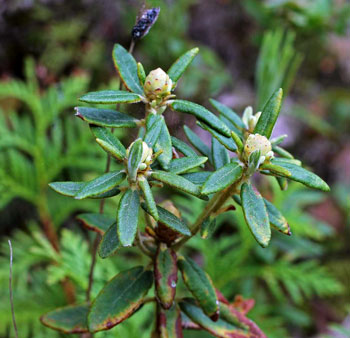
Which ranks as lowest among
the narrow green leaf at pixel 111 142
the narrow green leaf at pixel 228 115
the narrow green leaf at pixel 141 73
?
the narrow green leaf at pixel 111 142

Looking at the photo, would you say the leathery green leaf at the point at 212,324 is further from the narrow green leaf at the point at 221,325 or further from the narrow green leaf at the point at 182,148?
the narrow green leaf at the point at 182,148

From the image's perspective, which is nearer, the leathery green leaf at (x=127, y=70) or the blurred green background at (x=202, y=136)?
the leathery green leaf at (x=127, y=70)

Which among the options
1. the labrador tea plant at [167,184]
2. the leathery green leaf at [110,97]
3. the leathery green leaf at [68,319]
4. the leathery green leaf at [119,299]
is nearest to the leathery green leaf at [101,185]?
the labrador tea plant at [167,184]

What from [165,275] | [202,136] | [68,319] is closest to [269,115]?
[165,275]

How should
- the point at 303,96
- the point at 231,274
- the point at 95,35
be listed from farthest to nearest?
the point at 303,96 < the point at 95,35 < the point at 231,274

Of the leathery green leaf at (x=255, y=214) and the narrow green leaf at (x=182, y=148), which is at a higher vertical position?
the narrow green leaf at (x=182, y=148)

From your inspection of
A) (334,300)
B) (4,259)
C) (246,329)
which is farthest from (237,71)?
(246,329)

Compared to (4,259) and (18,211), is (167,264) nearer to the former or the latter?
(4,259)

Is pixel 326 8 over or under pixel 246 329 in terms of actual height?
over
